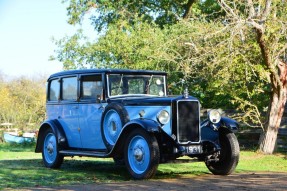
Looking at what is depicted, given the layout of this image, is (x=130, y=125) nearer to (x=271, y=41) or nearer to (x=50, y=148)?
(x=50, y=148)

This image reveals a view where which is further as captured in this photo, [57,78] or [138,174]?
[57,78]

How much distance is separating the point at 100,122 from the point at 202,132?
196cm

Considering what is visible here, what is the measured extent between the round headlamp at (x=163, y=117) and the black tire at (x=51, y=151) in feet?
9.66

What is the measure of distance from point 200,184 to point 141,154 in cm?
131

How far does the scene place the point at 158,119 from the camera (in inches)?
392

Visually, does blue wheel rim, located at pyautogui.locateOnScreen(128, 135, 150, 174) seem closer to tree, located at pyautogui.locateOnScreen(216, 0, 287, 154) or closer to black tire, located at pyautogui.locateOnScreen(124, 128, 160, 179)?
black tire, located at pyautogui.locateOnScreen(124, 128, 160, 179)

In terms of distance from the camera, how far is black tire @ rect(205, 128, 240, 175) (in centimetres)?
1064

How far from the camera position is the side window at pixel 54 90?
1259cm

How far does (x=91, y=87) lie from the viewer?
11383mm

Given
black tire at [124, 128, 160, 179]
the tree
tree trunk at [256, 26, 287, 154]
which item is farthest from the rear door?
tree trunk at [256, 26, 287, 154]

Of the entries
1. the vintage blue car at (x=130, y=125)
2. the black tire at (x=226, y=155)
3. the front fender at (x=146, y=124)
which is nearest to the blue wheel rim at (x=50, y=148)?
the vintage blue car at (x=130, y=125)

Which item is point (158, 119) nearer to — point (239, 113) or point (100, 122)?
point (100, 122)

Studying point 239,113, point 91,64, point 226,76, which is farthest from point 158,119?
point 91,64

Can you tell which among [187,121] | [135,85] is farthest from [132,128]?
[135,85]
